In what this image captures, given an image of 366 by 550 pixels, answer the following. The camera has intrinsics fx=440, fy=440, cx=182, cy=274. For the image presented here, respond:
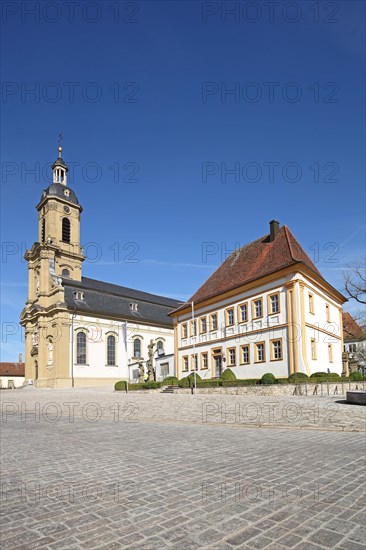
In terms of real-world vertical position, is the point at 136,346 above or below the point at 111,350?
above

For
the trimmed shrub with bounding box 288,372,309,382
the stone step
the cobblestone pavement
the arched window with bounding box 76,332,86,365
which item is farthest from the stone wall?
the arched window with bounding box 76,332,86,365

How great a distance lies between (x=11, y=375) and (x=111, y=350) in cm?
3229

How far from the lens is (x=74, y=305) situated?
179 ft

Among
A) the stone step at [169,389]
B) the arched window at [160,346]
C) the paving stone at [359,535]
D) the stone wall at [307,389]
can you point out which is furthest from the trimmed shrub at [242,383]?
the arched window at [160,346]

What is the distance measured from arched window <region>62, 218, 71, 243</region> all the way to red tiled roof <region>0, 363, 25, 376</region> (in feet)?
103

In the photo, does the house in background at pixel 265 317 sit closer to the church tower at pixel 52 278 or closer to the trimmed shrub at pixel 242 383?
the trimmed shrub at pixel 242 383

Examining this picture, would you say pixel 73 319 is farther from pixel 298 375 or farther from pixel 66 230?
pixel 298 375

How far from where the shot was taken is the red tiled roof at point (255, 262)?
110 ft

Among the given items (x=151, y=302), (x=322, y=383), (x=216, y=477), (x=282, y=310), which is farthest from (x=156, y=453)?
(x=151, y=302)

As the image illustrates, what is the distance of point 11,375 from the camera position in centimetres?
7950

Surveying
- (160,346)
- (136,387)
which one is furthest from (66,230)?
(136,387)

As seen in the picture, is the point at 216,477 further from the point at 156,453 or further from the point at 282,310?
the point at 282,310

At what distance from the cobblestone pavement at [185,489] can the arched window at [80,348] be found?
42228mm

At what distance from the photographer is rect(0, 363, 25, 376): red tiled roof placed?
260ft
